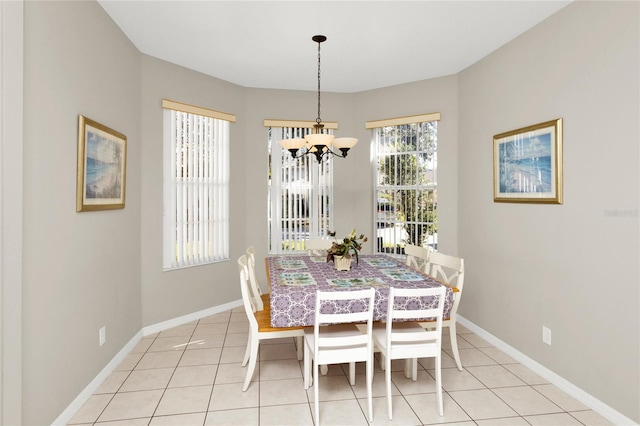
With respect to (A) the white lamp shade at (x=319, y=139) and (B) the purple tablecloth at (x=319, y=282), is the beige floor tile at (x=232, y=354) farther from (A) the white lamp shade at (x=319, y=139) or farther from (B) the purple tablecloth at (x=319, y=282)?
(A) the white lamp shade at (x=319, y=139)

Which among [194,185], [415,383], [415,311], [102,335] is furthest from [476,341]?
[194,185]

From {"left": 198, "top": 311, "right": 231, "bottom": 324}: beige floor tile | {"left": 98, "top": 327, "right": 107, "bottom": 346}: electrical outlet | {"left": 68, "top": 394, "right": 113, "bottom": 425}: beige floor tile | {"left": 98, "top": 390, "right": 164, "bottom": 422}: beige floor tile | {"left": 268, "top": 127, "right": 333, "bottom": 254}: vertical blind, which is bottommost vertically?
{"left": 68, "top": 394, "right": 113, "bottom": 425}: beige floor tile

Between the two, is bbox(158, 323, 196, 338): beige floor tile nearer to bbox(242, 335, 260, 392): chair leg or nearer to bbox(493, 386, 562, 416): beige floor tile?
bbox(242, 335, 260, 392): chair leg

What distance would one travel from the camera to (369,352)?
227cm

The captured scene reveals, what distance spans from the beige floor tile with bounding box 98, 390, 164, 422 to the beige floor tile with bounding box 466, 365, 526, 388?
2.37 meters

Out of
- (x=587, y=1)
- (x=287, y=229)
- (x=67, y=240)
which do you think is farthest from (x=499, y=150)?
(x=67, y=240)

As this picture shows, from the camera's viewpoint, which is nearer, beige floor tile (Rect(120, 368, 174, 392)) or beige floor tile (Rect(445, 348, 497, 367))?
beige floor tile (Rect(120, 368, 174, 392))

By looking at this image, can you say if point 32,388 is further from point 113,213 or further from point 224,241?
point 224,241

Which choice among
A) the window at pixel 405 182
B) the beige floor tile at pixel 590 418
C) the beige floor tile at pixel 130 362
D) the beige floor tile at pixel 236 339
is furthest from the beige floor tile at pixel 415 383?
the beige floor tile at pixel 130 362

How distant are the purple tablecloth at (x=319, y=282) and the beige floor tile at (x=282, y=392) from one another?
553 millimetres

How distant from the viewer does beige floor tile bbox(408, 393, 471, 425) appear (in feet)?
7.30

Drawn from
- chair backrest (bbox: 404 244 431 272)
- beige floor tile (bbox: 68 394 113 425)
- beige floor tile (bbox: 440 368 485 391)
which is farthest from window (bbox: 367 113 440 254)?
beige floor tile (bbox: 68 394 113 425)

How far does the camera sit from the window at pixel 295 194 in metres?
4.77

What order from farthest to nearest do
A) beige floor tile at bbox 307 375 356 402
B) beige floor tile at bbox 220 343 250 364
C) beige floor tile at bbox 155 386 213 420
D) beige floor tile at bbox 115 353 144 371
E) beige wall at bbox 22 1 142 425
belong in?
beige floor tile at bbox 220 343 250 364, beige floor tile at bbox 115 353 144 371, beige floor tile at bbox 307 375 356 402, beige floor tile at bbox 155 386 213 420, beige wall at bbox 22 1 142 425
